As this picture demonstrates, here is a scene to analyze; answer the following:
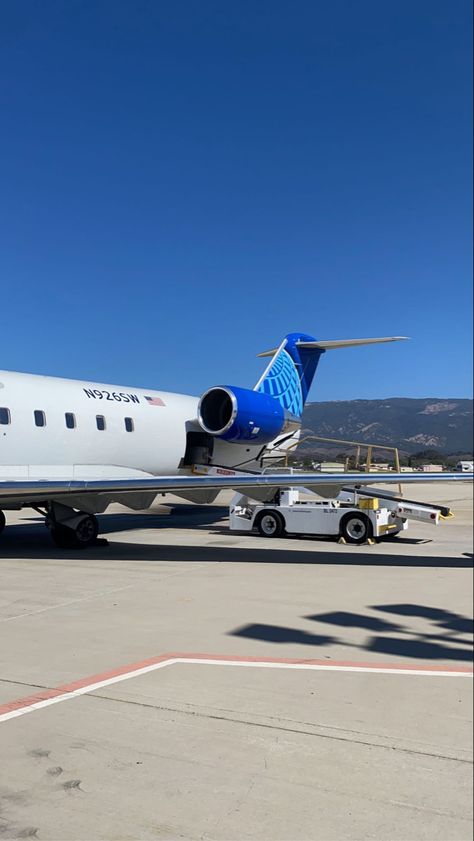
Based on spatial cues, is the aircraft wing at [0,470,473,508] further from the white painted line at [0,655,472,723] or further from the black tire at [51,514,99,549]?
the white painted line at [0,655,472,723]

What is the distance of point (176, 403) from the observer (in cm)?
2105

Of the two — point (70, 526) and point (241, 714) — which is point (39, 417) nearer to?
point (70, 526)

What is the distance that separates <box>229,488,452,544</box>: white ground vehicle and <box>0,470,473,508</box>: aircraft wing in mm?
2660

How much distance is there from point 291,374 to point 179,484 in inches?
466

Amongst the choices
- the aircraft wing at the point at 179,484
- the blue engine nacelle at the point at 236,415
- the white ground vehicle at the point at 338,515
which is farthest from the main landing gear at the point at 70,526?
the blue engine nacelle at the point at 236,415

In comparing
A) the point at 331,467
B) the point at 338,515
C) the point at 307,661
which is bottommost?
the point at 307,661

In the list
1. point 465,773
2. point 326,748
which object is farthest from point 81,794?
point 465,773

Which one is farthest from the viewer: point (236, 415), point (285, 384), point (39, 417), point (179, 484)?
point (285, 384)

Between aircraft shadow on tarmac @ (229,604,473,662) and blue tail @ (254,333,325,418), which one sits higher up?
blue tail @ (254,333,325,418)

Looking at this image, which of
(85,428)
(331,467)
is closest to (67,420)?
(85,428)

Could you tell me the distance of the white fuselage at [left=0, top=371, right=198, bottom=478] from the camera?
15.8 metres

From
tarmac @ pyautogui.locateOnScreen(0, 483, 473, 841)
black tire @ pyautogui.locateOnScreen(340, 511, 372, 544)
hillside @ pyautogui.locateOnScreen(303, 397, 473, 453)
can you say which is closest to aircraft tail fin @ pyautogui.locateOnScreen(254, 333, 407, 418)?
black tire @ pyautogui.locateOnScreen(340, 511, 372, 544)

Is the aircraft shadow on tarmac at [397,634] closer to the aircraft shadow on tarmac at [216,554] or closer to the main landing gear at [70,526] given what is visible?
the aircraft shadow on tarmac at [216,554]

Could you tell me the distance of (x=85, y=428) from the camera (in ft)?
57.0
